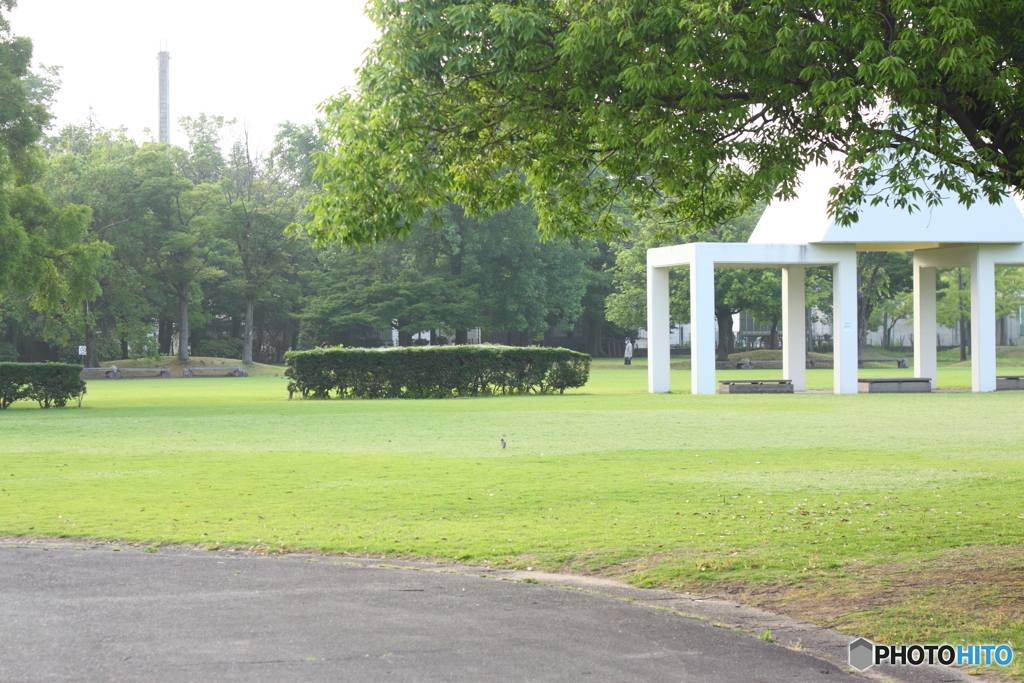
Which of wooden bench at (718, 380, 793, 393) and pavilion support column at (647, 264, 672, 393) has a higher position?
pavilion support column at (647, 264, 672, 393)

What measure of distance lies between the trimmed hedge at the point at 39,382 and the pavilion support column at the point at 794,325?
21.6 metres

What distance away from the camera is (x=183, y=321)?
60938 millimetres

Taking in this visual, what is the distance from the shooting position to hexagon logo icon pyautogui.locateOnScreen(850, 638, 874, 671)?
18.4 feet

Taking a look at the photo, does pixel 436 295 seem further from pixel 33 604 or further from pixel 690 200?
pixel 33 604

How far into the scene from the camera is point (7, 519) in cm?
996

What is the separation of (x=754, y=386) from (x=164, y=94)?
66067mm

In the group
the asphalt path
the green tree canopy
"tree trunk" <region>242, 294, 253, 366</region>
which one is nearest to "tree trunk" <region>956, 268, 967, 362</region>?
"tree trunk" <region>242, 294, 253, 366</region>

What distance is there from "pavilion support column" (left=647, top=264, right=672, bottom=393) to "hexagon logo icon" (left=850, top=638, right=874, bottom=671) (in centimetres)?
2760

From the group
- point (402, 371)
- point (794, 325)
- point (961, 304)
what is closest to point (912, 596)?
point (402, 371)

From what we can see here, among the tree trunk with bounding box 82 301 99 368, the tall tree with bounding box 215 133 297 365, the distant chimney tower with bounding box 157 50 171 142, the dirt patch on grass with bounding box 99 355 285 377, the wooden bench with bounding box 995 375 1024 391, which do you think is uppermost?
the distant chimney tower with bounding box 157 50 171 142

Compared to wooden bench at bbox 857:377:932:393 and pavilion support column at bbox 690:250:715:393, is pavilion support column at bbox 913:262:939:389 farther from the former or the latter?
pavilion support column at bbox 690:250:715:393

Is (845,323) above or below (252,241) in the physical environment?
below

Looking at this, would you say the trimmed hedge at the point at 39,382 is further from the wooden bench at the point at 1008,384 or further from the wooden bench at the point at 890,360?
the wooden bench at the point at 890,360

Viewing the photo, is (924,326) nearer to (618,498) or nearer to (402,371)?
(402,371)
